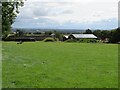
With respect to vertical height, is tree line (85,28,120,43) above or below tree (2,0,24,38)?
below

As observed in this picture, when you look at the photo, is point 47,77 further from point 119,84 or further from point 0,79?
point 119,84

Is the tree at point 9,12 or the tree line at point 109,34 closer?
the tree at point 9,12

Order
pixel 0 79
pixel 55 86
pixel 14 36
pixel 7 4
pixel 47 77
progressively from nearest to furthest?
pixel 55 86 → pixel 0 79 → pixel 47 77 → pixel 7 4 → pixel 14 36

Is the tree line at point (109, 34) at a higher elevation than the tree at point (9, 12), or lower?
lower

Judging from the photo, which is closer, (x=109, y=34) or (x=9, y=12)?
(x=9, y=12)

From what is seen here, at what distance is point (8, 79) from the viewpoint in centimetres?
1450

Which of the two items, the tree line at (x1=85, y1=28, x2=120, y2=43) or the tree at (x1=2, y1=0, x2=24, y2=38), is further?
the tree line at (x1=85, y1=28, x2=120, y2=43)

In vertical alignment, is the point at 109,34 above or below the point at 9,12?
below

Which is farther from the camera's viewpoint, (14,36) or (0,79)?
(14,36)

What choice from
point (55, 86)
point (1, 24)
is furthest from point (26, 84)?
point (1, 24)

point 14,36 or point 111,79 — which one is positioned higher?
point 111,79

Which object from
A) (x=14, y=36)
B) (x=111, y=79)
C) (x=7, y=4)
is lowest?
(x=14, y=36)

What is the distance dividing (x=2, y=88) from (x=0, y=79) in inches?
88.2

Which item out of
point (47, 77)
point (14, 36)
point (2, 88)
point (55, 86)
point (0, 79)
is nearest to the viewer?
point (2, 88)
